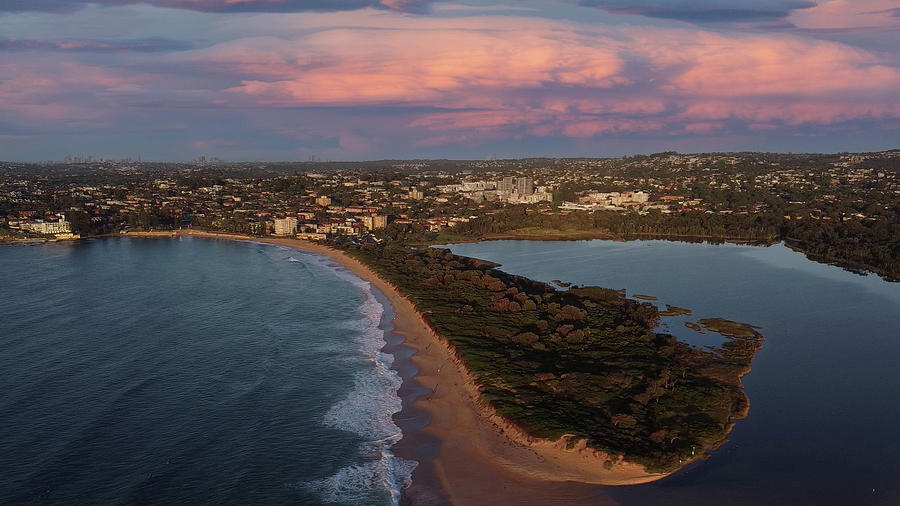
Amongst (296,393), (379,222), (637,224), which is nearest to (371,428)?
(296,393)

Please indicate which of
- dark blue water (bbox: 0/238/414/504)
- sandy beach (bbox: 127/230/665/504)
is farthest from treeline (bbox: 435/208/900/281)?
sandy beach (bbox: 127/230/665/504)

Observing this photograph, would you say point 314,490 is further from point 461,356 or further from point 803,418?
point 803,418

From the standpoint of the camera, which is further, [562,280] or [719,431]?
[562,280]

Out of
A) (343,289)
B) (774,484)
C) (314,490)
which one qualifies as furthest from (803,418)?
(343,289)

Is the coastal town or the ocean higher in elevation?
the coastal town

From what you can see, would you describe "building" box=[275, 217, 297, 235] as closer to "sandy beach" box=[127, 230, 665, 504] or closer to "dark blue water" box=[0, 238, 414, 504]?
"dark blue water" box=[0, 238, 414, 504]

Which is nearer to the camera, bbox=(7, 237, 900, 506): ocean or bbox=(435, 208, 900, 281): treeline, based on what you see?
bbox=(7, 237, 900, 506): ocean

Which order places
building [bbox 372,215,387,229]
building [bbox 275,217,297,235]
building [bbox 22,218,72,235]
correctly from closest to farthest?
1. building [bbox 22,218,72,235]
2. building [bbox 275,217,297,235]
3. building [bbox 372,215,387,229]
